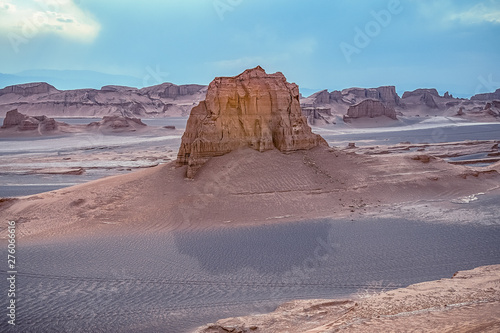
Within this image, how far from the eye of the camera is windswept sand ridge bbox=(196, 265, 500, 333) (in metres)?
5.39

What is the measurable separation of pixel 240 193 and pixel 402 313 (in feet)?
29.1

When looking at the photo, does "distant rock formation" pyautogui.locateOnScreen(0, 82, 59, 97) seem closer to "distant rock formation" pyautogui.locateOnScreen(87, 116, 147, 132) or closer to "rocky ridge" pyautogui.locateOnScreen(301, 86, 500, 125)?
"distant rock formation" pyautogui.locateOnScreen(87, 116, 147, 132)

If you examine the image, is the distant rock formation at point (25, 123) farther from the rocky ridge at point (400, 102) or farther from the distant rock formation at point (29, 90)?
the distant rock formation at point (29, 90)

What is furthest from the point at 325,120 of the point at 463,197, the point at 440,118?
the point at 463,197

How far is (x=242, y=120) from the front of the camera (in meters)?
16.1

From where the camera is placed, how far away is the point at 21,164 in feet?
105

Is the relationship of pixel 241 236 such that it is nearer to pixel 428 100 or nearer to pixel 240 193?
pixel 240 193

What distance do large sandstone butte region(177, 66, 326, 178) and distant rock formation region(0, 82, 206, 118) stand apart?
79501 millimetres

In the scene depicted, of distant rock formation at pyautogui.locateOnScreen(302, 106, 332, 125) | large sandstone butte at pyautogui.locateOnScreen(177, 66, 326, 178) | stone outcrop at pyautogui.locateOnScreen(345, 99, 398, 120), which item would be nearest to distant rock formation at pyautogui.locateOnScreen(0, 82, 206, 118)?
distant rock formation at pyautogui.locateOnScreen(302, 106, 332, 125)

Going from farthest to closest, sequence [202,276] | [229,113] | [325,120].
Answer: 1. [325,120]
2. [229,113]
3. [202,276]

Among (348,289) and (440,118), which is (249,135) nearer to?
(348,289)

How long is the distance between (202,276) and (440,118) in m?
94.0

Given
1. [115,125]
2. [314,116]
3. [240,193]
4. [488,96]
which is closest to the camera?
[240,193]

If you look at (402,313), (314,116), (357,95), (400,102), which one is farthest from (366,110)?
(402,313)
